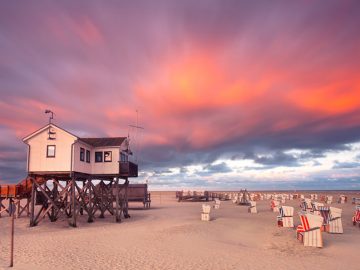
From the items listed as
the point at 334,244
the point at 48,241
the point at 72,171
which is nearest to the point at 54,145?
the point at 72,171

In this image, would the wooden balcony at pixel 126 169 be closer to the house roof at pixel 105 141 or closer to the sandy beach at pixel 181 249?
the house roof at pixel 105 141

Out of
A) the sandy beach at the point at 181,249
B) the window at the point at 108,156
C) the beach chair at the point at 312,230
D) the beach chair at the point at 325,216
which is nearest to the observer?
the sandy beach at the point at 181,249

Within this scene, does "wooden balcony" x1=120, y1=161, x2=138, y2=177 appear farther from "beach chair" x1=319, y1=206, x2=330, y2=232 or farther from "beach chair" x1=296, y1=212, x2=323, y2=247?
"beach chair" x1=296, y1=212, x2=323, y2=247

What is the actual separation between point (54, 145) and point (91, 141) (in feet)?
17.5

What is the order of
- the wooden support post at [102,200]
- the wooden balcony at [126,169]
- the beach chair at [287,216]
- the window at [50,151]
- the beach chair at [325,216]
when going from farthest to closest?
the wooden support post at [102,200] < the wooden balcony at [126,169] < the window at [50,151] < the beach chair at [287,216] < the beach chair at [325,216]

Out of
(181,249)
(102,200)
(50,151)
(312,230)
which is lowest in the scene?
(181,249)

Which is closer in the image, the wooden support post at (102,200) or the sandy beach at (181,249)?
the sandy beach at (181,249)

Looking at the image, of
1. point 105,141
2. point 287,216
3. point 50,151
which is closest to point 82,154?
point 50,151

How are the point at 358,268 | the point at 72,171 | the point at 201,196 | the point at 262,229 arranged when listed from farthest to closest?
the point at 201,196, the point at 72,171, the point at 262,229, the point at 358,268

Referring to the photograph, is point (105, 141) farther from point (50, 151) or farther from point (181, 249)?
→ point (181, 249)

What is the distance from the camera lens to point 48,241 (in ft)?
67.2

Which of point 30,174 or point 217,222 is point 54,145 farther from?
point 217,222

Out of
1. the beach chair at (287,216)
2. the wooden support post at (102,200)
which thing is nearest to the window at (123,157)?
the wooden support post at (102,200)

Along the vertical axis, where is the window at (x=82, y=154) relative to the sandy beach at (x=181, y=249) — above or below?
above
